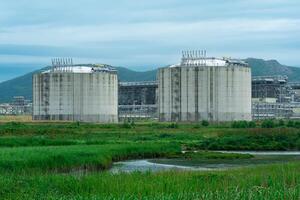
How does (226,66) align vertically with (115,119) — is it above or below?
above

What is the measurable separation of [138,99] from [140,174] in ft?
388

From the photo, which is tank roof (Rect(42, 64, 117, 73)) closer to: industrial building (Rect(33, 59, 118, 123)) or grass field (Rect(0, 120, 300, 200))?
industrial building (Rect(33, 59, 118, 123))

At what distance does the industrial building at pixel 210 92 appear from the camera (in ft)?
340

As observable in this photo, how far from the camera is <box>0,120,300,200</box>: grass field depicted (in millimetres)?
15688

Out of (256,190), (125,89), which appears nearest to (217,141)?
(256,190)

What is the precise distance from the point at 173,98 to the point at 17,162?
7884 centimetres

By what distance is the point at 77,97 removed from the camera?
4422 inches

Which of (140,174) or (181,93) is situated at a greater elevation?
(181,93)

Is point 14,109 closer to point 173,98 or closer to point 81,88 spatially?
point 81,88

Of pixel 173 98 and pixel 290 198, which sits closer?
pixel 290 198

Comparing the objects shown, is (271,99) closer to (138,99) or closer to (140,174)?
(138,99)

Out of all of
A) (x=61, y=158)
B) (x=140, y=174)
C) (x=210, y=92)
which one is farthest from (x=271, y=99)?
(x=140, y=174)

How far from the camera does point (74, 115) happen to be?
112 metres

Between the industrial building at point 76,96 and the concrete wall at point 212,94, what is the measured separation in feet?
41.7
